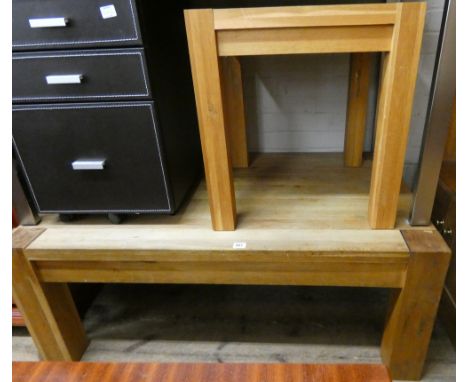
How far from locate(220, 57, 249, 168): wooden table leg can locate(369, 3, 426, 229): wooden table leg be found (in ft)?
1.43

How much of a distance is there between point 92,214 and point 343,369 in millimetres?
672

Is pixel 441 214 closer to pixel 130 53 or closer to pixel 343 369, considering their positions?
Answer: pixel 343 369

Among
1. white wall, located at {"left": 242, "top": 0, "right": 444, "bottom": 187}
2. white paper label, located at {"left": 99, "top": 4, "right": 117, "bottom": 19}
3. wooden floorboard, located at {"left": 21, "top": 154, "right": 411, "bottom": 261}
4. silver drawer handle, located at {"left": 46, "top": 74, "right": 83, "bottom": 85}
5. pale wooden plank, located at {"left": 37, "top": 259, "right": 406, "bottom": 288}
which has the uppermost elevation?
white paper label, located at {"left": 99, "top": 4, "right": 117, "bottom": 19}

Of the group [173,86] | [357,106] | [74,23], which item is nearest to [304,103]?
[357,106]

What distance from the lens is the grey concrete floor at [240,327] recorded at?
94cm

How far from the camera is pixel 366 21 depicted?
617 millimetres

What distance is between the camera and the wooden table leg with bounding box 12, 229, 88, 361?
0.83 meters

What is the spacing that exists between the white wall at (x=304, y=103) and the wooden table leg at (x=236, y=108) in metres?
0.14

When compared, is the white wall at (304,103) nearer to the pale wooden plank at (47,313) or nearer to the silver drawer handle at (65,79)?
the silver drawer handle at (65,79)

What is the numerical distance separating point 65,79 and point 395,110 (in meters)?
0.64

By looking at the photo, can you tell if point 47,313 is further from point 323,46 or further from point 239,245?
point 323,46

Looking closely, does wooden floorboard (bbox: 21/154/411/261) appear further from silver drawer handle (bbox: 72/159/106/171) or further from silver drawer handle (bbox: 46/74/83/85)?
silver drawer handle (bbox: 46/74/83/85)

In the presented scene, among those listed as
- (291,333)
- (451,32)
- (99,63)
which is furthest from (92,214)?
(451,32)

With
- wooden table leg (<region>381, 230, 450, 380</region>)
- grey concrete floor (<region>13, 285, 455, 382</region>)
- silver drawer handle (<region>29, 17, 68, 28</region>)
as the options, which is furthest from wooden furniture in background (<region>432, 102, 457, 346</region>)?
silver drawer handle (<region>29, 17, 68, 28</region>)
